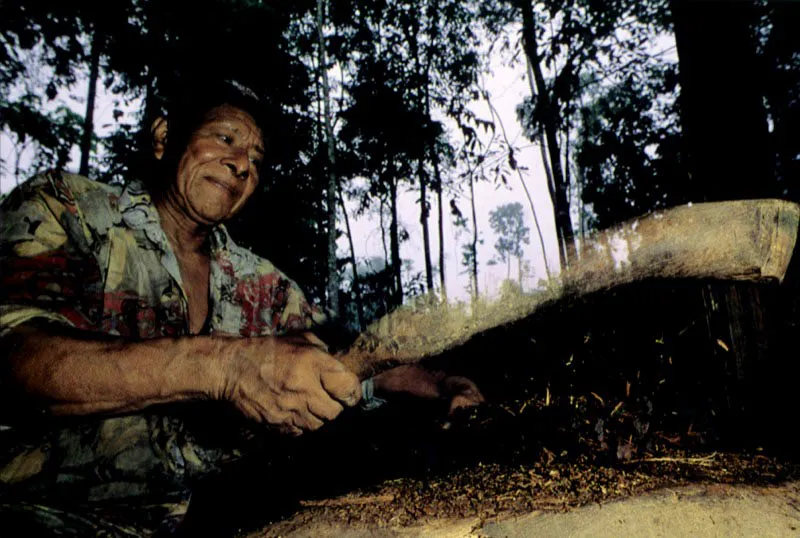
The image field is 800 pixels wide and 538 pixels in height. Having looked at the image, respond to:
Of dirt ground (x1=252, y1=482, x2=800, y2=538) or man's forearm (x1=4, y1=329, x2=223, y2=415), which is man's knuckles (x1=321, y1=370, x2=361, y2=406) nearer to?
man's forearm (x1=4, y1=329, x2=223, y2=415)

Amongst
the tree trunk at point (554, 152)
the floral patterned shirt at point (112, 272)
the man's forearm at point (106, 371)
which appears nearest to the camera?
the man's forearm at point (106, 371)

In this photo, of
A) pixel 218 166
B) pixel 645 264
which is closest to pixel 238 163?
pixel 218 166

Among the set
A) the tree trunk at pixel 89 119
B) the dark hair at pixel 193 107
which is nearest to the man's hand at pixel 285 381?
the dark hair at pixel 193 107

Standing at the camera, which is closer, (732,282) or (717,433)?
(732,282)

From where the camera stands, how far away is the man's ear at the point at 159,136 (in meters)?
2.59

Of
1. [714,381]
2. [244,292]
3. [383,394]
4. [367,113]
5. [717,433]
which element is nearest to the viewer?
[383,394]

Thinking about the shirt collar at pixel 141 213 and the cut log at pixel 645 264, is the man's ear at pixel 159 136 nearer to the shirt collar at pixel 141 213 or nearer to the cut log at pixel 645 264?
the shirt collar at pixel 141 213

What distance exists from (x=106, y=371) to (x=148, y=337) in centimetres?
43

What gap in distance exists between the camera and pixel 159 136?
261 centimetres

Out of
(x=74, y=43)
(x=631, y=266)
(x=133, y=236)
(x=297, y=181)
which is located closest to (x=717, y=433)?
(x=631, y=266)

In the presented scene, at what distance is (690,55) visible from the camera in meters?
→ 4.27

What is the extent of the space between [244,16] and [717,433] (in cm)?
1257

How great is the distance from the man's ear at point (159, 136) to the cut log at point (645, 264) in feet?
6.37

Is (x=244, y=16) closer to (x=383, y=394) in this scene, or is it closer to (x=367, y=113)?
(x=367, y=113)
